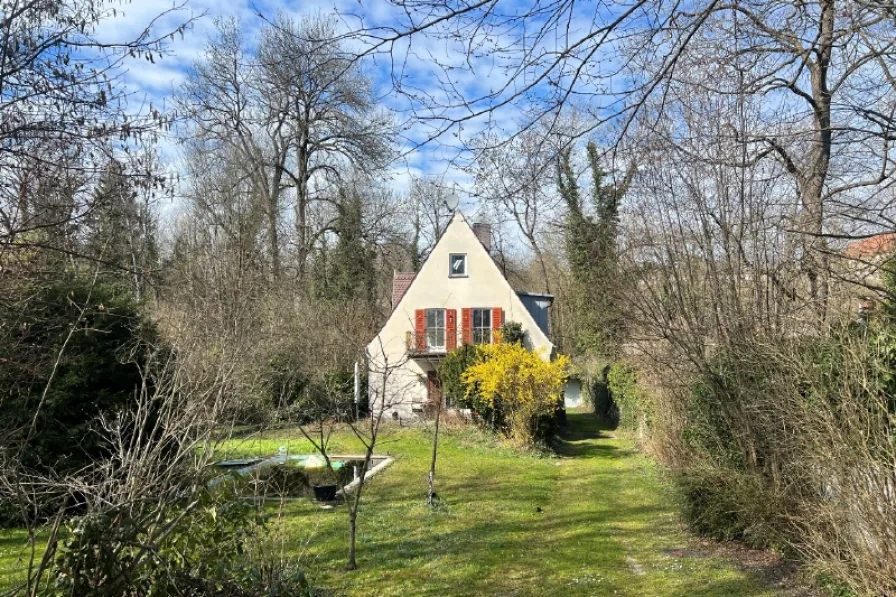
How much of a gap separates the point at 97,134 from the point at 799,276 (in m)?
8.14

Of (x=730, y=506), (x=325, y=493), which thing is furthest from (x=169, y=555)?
(x=730, y=506)

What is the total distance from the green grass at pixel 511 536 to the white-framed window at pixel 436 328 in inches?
Result: 338

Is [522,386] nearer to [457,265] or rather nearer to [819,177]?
[457,265]

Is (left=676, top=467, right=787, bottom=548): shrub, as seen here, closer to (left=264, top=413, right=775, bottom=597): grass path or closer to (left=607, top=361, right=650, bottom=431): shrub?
(left=264, top=413, right=775, bottom=597): grass path

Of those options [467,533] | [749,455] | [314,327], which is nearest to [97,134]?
[467,533]

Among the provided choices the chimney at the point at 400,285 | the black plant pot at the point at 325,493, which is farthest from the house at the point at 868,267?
the chimney at the point at 400,285

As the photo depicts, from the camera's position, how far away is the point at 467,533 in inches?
364

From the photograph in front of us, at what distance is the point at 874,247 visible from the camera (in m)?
6.19

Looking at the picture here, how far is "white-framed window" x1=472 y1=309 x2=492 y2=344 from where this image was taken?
23672mm

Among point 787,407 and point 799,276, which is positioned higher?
point 799,276

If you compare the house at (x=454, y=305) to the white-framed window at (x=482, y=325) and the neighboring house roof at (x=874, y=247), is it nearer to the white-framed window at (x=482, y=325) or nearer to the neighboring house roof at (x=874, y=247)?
the white-framed window at (x=482, y=325)

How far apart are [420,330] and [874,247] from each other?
18.1 m

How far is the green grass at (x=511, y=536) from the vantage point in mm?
6984

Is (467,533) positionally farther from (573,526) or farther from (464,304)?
(464,304)
